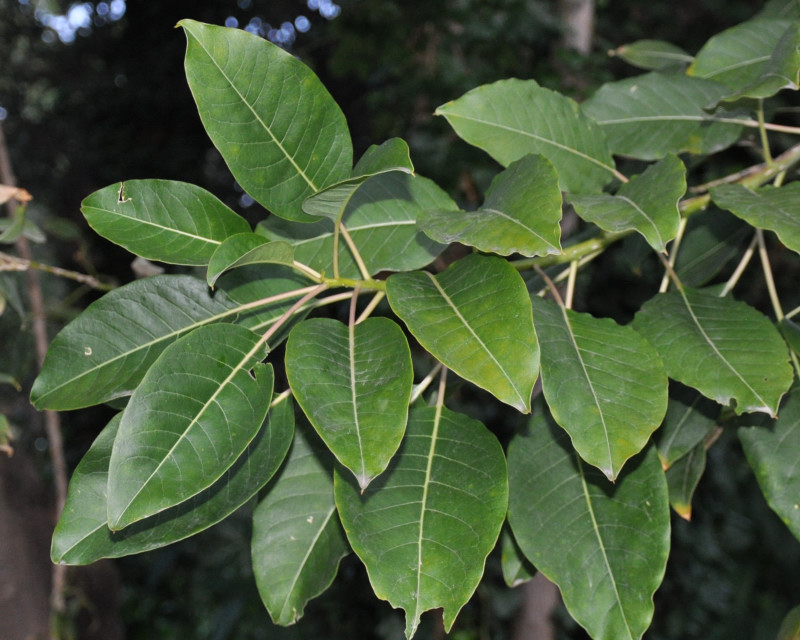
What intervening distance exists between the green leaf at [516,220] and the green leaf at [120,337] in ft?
0.78

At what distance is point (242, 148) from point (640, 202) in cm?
37

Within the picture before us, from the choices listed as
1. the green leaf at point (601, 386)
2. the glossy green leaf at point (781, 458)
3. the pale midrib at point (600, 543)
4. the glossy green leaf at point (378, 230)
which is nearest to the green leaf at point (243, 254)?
the glossy green leaf at point (378, 230)

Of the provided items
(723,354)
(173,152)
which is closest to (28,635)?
(723,354)

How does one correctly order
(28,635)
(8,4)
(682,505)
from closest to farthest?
(682,505) < (28,635) < (8,4)

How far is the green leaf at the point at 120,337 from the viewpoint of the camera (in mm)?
642

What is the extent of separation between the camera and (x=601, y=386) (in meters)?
0.61

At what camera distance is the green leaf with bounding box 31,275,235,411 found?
64 centimetres

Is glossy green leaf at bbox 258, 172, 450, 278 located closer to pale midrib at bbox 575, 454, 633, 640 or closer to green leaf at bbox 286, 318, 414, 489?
green leaf at bbox 286, 318, 414, 489

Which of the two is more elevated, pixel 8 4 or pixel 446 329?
pixel 8 4

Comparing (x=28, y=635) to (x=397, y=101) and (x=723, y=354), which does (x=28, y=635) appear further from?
(x=397, y=101)

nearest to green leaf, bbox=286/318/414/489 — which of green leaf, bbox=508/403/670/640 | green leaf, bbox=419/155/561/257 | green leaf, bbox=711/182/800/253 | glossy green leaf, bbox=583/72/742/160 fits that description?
green leaf, bbox=419/155/561/257

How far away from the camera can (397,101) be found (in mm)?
2500

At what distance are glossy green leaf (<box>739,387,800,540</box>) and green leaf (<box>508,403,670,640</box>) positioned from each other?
12cm

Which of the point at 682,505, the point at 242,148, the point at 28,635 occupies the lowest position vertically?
the point at 28,635
